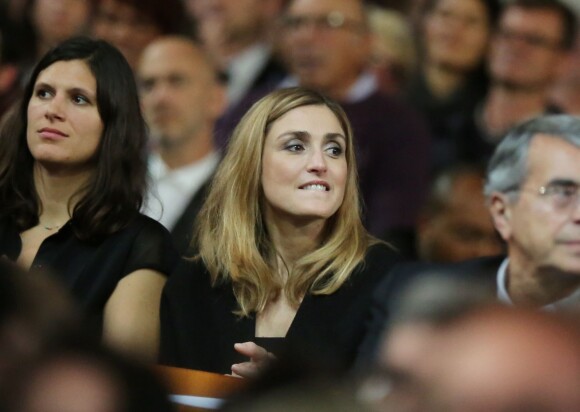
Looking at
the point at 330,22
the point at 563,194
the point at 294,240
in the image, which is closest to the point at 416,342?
the point at 294,240

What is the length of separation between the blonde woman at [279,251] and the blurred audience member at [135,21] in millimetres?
1646

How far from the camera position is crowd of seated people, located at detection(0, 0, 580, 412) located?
62 centimetres

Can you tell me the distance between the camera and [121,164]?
102 inches

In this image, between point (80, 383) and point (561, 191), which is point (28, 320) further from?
point (561, 191)

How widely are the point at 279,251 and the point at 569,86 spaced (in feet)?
4.86

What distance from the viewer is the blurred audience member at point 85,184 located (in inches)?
98.7

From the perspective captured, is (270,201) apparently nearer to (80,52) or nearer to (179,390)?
(80,52)

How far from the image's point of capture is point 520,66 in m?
3.64

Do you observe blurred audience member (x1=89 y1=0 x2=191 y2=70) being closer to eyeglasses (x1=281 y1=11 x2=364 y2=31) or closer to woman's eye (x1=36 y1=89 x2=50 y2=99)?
eyeglasses (x1=281 y1=11 x2=364 y2=31)

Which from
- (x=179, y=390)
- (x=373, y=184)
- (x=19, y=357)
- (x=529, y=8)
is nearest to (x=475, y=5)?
(x=529, y=8)

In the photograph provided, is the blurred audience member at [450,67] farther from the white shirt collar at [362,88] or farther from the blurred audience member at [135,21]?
the blurred audience member at [135,21]

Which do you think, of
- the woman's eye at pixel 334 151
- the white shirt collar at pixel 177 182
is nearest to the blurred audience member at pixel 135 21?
the white shirt collar at pixel 177 182

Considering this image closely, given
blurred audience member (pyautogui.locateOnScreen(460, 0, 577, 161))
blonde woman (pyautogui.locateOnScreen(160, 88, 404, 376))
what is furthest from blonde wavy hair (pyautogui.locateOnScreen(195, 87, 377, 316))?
blurred audience member (pyautogui.locateOnScreen(460, 0, 577, 161))

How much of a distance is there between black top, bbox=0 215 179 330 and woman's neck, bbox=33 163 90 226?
54 millimetres
